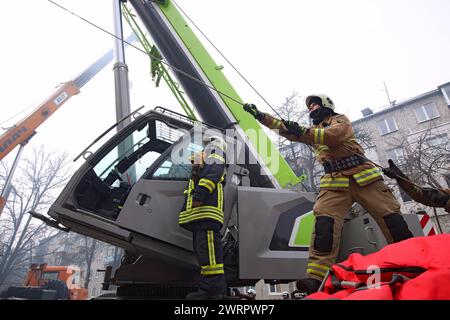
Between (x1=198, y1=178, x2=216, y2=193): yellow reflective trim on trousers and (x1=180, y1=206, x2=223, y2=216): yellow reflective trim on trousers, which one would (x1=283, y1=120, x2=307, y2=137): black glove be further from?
(x1=180, y1=206, x2=223, y2=216): yellow reflective trim on trousers

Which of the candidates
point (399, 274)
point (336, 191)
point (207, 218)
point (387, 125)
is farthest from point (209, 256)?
point (387, 125)

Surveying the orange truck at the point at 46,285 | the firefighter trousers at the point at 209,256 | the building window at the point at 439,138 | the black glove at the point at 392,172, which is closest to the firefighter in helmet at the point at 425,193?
the black glove at the point at 392,172

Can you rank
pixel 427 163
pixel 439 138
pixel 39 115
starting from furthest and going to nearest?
pixel 439 138 < pixel 427 163 < pixel 39 115

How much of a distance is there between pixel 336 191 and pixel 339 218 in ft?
0.82

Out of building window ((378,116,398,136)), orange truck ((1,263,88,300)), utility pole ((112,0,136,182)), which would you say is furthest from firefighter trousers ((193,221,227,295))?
building window ((378,116,398,136))

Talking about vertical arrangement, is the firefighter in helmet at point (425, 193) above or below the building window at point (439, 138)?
below

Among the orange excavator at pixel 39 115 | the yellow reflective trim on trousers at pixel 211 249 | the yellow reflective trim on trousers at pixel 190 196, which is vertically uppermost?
the orange excavator at pixel 39 115

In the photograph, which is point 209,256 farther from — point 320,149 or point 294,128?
point 320,149

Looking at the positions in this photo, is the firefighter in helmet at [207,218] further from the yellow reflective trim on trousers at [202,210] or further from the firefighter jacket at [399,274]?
the firefighter jacket at [399,274]

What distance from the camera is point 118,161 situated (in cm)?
320

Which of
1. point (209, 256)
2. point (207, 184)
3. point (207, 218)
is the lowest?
point (209, 256)

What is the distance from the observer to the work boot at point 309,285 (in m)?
2.18

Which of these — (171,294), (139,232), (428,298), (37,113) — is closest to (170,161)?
(139,232)

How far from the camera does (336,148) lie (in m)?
2.83
